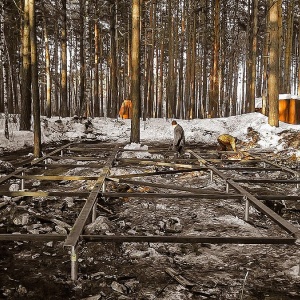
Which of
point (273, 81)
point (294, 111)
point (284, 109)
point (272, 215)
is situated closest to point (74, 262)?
point (272, 215)

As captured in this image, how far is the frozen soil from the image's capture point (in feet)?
10.4

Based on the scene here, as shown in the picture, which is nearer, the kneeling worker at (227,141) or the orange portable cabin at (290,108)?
the kneeling worker at (227,141)

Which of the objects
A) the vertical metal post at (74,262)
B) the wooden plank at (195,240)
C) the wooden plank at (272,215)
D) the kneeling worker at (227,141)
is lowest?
the vertical metal post at (74,262)

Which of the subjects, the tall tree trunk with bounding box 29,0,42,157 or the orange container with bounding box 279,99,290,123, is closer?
the tall tree trunk with bounding box 29,0,42,157

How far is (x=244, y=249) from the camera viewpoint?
4.21m

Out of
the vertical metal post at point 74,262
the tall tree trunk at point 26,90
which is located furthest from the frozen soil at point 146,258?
the tall tree trunk at point 26,90

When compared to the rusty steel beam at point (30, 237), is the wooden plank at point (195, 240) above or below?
below

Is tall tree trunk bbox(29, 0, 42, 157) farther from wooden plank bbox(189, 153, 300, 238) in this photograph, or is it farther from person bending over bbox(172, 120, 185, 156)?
wooden plank bbox(189, 153, 300, 238)

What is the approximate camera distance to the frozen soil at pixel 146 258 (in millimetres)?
3170

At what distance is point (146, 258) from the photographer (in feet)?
12.9

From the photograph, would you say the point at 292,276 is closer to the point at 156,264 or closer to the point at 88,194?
the point at 156,264

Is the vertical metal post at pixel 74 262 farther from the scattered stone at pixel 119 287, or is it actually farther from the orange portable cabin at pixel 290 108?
the orange portable cabin at pixel 290 108

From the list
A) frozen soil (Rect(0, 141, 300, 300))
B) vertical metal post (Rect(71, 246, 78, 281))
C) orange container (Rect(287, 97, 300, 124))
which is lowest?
frozen soil (Rect(0, 141, 300, 300))

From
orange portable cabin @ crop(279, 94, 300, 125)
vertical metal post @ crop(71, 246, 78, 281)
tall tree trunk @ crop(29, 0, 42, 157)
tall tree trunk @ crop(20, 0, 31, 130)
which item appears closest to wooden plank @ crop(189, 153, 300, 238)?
vertical metal post @ crop(71, 246, 78, 281)
